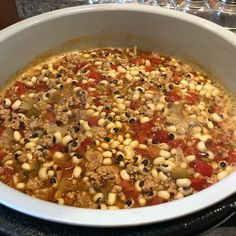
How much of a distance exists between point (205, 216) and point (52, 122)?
0.64 m

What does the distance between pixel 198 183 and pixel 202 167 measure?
0.06 metres

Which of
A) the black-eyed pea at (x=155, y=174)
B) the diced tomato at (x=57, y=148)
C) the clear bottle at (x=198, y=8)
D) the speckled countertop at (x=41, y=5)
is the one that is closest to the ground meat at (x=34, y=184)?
the diced tomato at (x=57, y=148)

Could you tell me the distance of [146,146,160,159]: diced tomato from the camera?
120cm

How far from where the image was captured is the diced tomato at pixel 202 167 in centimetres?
116

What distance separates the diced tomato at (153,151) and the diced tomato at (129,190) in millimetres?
132

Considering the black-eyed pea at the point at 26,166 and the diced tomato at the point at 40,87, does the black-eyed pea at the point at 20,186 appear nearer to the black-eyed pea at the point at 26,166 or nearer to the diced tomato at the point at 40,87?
the black-eyed pea at the point at 26,166

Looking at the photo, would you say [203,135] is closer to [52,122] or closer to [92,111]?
[92,111]

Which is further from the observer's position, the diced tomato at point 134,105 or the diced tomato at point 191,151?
the diced tomato at point 134,105

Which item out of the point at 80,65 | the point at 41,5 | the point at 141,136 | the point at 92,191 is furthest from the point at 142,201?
the point at 41,5

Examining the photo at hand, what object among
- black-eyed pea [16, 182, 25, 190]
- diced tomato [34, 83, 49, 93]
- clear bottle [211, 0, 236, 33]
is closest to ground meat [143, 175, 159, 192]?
black-eyed pea [16, 182, 25, 190]

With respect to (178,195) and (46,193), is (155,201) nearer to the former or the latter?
(178,195)

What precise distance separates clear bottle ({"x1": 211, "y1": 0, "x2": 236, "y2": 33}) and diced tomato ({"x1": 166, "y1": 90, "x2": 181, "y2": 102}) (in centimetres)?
36

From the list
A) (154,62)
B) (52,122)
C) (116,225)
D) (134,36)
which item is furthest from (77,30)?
(116,225)

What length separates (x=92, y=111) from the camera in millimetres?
1339
